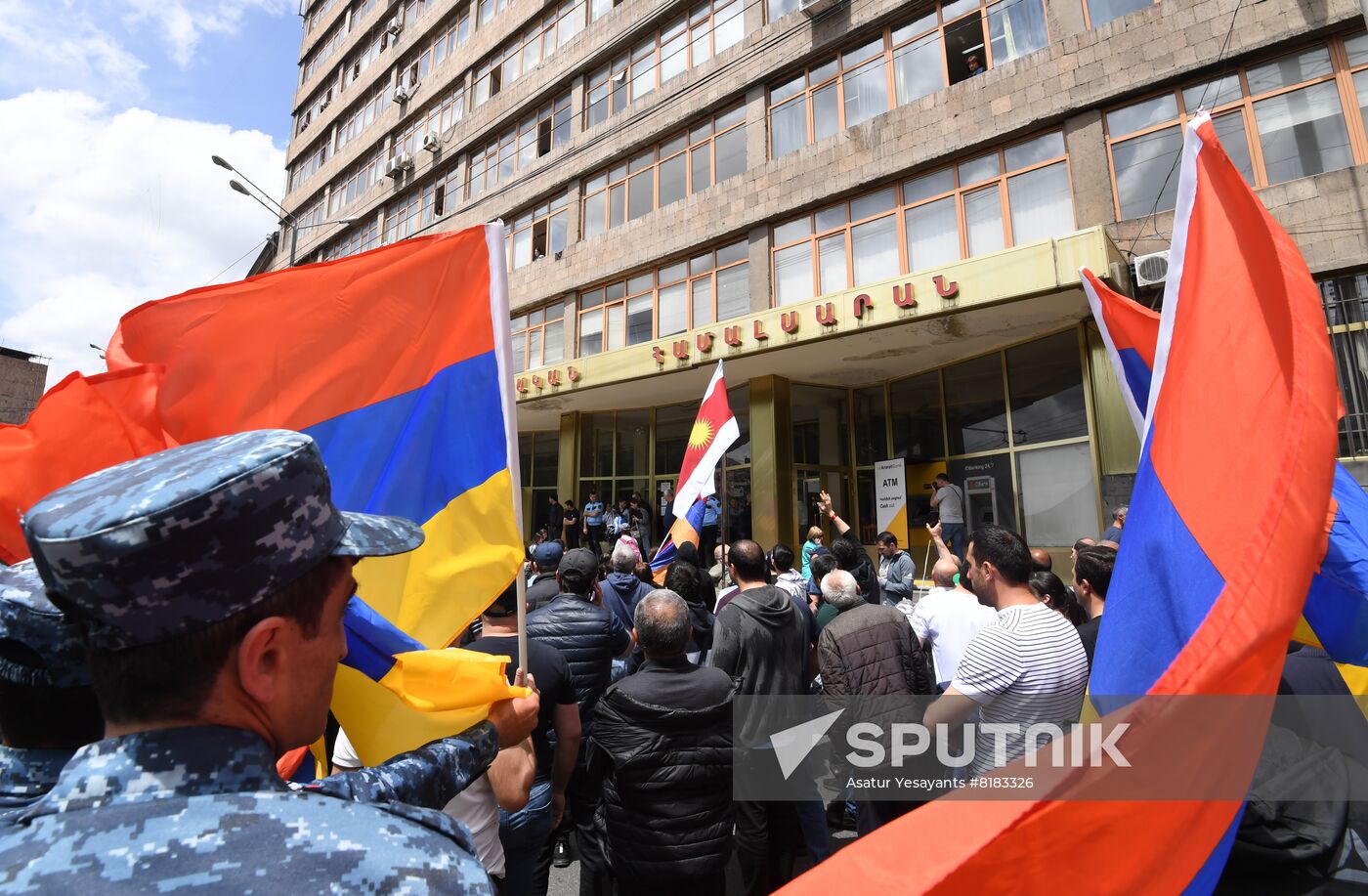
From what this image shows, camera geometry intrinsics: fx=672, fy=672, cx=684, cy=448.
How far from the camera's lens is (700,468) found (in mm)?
6469

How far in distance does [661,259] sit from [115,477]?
15315 mm

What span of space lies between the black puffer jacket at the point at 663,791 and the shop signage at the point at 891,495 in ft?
31.5

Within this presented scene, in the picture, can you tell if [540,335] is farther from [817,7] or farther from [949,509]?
[949,509]

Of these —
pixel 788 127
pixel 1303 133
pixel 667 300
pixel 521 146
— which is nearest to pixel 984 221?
pixel 1303 133

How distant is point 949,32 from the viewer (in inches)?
459

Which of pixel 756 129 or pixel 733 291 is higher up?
pixel 756 129

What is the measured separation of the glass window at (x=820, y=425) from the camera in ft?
44.9

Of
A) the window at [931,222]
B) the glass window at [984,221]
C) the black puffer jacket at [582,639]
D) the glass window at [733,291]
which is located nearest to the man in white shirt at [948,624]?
the black puffer jacket at [582,639]

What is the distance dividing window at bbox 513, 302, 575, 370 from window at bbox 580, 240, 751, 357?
1011 mm

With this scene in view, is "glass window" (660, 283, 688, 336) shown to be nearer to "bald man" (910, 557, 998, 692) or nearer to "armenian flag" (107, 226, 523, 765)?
"bald man" (910, 557, 998, 692)

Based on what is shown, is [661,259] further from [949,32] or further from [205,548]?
[205,548]

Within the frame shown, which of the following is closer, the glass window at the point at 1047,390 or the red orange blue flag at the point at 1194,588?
the red orange blue flag at the point at 1194,588

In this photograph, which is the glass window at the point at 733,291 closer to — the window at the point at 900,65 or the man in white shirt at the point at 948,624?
the window at the point at 900,65

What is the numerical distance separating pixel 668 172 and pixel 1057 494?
1091 centimetres
